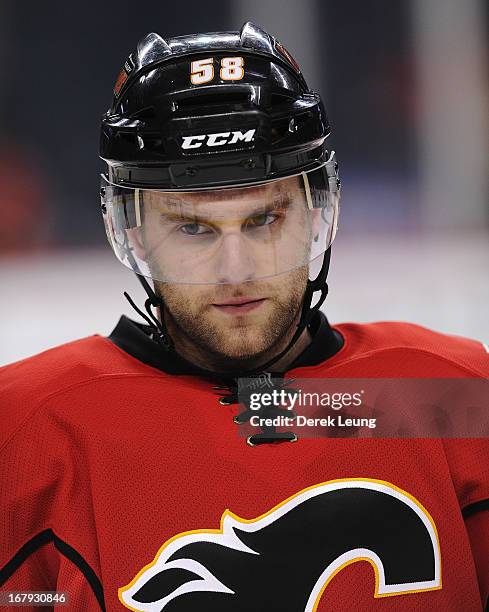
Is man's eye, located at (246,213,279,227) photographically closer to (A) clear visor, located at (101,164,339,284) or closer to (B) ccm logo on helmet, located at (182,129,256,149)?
(A) clear visor, located at (101,164,339,284)

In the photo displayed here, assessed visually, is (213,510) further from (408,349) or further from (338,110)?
(338,110)

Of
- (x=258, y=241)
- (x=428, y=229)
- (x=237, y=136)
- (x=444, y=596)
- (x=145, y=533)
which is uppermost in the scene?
(x=237, y=136)

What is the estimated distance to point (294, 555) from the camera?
1236mm

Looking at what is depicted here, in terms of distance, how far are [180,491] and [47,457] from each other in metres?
0.18

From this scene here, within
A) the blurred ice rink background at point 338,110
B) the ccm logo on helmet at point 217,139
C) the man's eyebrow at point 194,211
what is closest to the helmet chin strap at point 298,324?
the man's eyebrow at point 194,211

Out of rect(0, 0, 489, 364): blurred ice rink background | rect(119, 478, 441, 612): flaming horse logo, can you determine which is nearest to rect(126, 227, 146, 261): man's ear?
rect(119, 478, 441, 612): flaming horse logo

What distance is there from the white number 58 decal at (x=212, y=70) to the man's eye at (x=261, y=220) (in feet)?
0.64

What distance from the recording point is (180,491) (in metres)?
1.26

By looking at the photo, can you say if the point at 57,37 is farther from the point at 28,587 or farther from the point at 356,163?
the point at 28,587

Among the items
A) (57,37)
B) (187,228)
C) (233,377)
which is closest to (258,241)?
(187,228)

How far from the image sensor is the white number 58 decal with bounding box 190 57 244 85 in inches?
54.2

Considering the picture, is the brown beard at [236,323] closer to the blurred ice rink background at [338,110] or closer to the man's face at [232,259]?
the man's face at [232,259]

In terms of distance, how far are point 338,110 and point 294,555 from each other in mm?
4461

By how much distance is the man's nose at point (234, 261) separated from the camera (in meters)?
1.35
